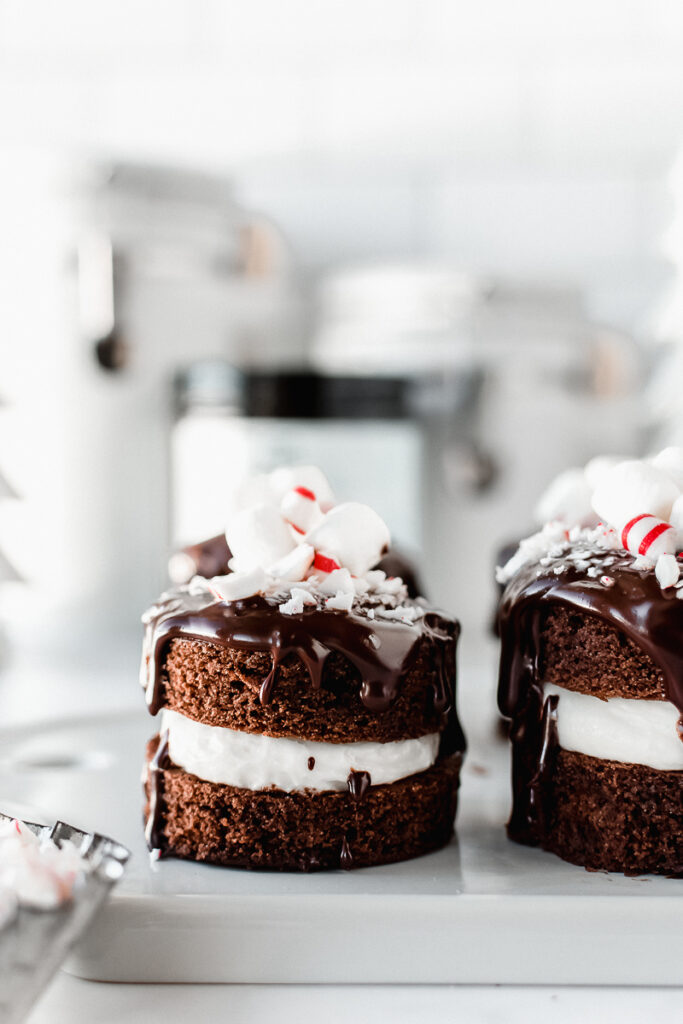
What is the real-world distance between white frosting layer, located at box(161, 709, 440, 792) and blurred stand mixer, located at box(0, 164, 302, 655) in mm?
1025

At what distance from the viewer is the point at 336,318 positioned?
229 cm

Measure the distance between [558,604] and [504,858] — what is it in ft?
0.89

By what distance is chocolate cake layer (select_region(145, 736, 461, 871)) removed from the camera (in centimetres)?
103

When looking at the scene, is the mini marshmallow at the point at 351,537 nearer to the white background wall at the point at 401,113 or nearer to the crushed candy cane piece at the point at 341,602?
the crushed candy cane piece at the point at 341,602

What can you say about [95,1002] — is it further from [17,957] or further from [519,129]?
[519,129]

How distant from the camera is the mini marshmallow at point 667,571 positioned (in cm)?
99

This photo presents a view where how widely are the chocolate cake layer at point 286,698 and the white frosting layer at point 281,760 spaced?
19mm

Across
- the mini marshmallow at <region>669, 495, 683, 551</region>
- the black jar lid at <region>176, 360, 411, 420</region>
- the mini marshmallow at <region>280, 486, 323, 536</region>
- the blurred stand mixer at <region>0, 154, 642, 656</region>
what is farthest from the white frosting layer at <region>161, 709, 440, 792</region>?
the black jar lid at <region>176, 360, 411, 420</region>

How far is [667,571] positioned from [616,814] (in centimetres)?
25

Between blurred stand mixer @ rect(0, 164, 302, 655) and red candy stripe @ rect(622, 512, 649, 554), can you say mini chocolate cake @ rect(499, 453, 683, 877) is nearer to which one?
red candy stripe @ rect(622, 512, 649, 554)

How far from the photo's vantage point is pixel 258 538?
1.09 m

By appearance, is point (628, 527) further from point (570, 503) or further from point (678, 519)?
point (570, 503)

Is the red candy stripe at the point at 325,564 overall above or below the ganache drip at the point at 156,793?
above

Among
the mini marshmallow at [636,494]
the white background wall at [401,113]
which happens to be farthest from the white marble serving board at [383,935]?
the white background wall at [401,113]
